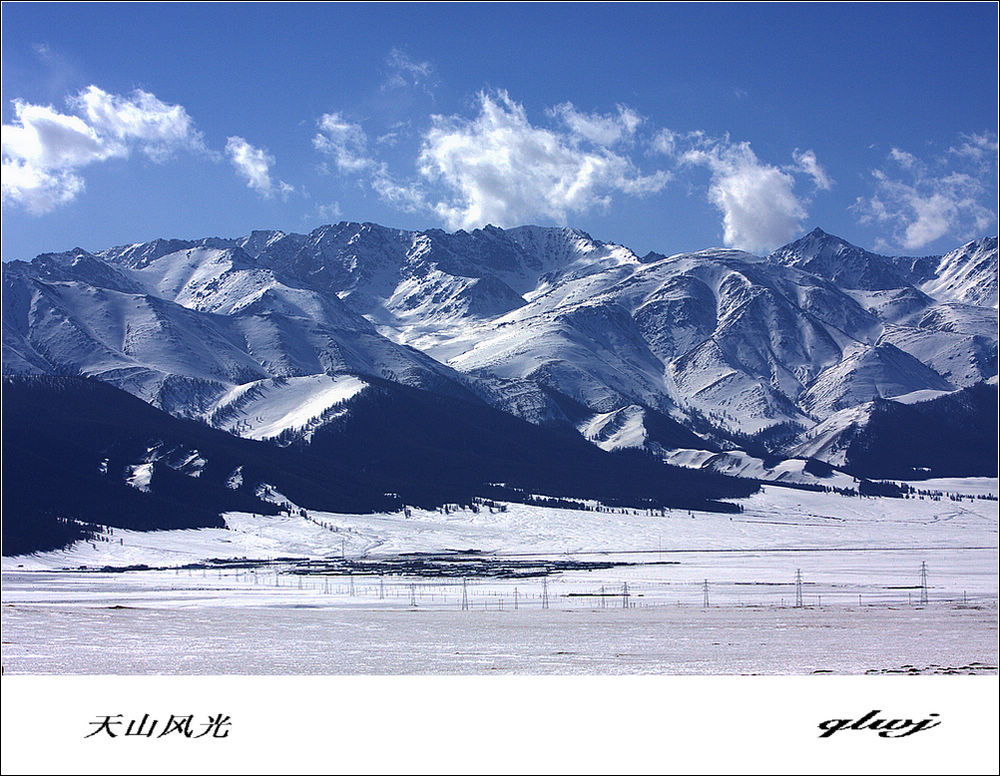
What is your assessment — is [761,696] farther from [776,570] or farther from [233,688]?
[776,570]

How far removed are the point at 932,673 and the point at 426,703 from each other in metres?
30.3

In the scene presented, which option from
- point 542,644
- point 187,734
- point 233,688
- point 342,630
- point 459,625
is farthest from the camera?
point 459,625

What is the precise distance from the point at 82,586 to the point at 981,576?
144m

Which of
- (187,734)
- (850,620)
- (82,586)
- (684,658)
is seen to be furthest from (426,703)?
(82,586)

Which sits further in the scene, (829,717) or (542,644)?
(542,644)

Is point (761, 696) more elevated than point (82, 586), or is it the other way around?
point (761, 696)

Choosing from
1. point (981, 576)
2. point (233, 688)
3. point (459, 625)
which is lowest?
point (981, 576)

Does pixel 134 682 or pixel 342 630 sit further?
pixel 342 630

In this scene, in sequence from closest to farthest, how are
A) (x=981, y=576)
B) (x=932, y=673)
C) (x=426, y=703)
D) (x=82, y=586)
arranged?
(x=426, y=703) < (x=932, y=673) < (x=82, y=586) < (x=981, y=576)

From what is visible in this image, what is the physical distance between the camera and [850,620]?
293 feet

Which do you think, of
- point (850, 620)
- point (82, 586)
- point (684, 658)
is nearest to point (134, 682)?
point (684, 658)

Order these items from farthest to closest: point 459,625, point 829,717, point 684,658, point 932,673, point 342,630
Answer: point 459,625, point 342,630, point 684,658, point 932,673, point 829,717

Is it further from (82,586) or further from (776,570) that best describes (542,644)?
(776,570)

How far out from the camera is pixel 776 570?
179 m
